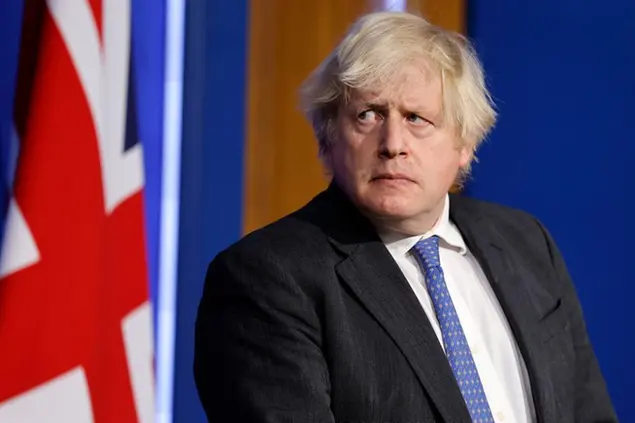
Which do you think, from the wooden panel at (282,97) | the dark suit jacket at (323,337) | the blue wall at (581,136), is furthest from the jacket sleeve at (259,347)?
the blue wall at (581,136)

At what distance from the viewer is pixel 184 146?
7.92 ft

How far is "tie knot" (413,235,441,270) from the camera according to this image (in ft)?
5.82

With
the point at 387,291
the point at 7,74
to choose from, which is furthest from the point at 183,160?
the point at 387,291

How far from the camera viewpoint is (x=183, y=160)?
2416 millimetres

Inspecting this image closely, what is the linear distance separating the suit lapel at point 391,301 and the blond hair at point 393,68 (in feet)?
0.50

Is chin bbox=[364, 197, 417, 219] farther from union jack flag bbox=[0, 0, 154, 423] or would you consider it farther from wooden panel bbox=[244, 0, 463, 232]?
wooden panel bbox=[244, 0, 463, 232]

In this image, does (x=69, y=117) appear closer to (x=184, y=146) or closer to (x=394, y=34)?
(x=394, y=34)

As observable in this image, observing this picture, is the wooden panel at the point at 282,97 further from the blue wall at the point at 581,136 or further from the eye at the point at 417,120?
the eye at the point at 417,120

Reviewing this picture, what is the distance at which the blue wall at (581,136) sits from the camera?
105 inches

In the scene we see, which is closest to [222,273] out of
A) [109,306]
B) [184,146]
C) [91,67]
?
[109,306]

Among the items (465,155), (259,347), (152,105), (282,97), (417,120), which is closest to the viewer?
(259,347)

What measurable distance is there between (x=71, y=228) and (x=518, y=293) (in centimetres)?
73

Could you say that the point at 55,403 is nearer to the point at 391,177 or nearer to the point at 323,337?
the point at 323,337

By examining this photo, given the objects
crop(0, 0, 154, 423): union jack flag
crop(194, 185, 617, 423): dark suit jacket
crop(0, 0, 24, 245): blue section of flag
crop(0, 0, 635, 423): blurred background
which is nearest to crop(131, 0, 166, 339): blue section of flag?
crop(0, 0, 635, 423): blurred background
